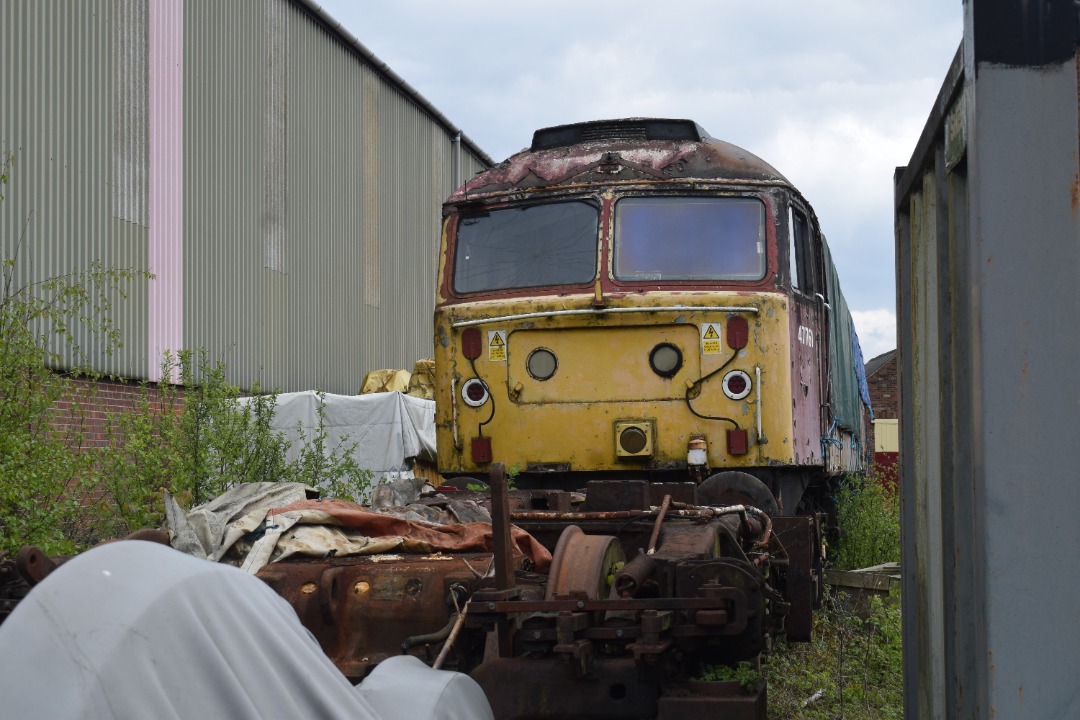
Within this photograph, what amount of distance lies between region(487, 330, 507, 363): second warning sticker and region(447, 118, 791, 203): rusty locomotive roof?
3.19 ft

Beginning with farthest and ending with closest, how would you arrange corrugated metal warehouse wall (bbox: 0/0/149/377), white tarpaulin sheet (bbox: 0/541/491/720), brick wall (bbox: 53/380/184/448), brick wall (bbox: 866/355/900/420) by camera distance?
brick wall (bbox: 866/355/900/420), brick wall (bbox: 53/380/184/448), corrugated metal warehouse wall (bbox: 0/0/149/377), white tarpaulin sheet (bbox: 0/541/491/720)

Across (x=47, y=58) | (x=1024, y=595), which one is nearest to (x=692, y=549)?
(x=1024, y=595)

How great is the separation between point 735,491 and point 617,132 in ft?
8.98

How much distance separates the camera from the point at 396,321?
22.3 meters

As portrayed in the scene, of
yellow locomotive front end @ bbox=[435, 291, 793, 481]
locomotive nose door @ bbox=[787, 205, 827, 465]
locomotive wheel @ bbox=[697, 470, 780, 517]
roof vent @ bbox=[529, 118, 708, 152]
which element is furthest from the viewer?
roof vent @ bbox=[529, 118, 708, 152]

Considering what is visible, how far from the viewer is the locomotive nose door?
723 centimetres

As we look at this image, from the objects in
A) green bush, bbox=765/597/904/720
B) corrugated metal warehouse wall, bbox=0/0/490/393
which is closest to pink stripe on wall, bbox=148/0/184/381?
corrugated metal warehouse wall, bbox=0/0/490/393

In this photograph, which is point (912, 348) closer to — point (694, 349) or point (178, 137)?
point (694, 349)

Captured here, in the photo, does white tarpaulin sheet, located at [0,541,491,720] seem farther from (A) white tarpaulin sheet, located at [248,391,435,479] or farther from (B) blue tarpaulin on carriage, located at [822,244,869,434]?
(A) white tarpaulin sheet, located at [248,391,435,479]

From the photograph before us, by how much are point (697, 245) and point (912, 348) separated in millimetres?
3737

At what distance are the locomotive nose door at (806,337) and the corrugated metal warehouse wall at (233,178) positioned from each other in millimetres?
8381

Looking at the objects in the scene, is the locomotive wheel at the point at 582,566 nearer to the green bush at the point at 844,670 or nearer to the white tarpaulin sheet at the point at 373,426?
the green bush at the point at 844,670

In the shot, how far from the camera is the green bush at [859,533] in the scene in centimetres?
1037

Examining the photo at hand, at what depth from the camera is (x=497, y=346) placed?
740 cm
